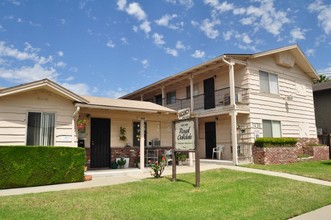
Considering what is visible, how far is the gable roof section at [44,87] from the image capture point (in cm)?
994

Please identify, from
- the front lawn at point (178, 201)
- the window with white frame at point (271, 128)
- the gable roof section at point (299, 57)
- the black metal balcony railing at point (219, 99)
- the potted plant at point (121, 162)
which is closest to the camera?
the front lawn at point (178, 201)

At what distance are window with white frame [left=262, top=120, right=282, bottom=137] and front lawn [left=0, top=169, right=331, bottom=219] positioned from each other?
7.35 meters

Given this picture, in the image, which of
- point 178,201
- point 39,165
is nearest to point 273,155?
point 178,201

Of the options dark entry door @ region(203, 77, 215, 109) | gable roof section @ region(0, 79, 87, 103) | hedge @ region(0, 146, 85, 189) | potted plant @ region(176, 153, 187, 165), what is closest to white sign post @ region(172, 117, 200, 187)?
hedge @ region(0, 146, 85, 189)

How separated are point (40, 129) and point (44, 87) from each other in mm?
1654

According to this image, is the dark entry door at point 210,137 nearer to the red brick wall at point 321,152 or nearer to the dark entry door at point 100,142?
the red brick wall at point 321,152

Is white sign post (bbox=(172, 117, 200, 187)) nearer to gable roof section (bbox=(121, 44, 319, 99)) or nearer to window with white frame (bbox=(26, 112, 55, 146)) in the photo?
window with white frame (bbox=(26, 112, 55, 146))

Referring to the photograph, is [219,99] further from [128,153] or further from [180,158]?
[128,153]

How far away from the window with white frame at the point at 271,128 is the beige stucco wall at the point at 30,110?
36.2ft

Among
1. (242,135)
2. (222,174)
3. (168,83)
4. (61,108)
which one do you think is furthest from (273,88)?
(61,108)

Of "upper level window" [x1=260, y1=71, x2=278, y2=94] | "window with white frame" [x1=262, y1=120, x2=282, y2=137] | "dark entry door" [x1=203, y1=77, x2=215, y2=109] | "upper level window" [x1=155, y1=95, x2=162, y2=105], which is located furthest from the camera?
"upper level window" [x1=155, y1=95, x2=162, y2=105]

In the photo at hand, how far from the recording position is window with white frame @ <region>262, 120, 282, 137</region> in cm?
1669

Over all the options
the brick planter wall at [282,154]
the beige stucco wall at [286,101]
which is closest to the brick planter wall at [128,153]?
the brick planter wall at [282,154]

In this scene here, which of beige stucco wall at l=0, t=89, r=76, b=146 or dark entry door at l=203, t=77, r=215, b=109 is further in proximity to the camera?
dark entry door at l=203, t=77, r=215, b=109
